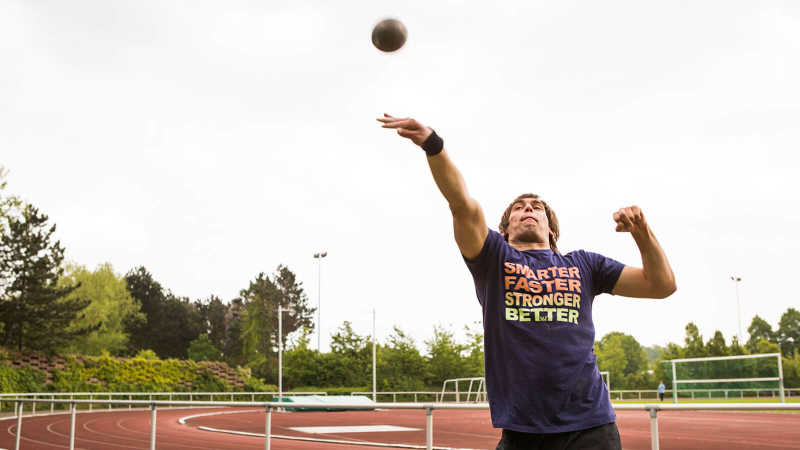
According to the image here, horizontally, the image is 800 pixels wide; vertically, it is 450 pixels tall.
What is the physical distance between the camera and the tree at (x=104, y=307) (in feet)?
192

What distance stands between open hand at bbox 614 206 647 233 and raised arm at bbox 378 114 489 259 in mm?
597

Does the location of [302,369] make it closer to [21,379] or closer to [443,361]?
[443,361]

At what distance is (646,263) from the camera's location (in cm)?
281

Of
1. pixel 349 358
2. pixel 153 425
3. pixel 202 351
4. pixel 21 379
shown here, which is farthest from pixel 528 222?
pixel 202 351

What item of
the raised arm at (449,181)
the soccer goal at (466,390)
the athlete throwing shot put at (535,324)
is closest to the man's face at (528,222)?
the athlete throwing shot put at (535,324)

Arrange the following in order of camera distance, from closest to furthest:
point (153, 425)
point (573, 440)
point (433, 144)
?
point (433, 144), point (573, 440), point (153, 425)

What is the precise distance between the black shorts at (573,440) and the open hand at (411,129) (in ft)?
3.84

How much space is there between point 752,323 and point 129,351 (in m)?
92.0

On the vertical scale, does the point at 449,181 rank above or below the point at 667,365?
above

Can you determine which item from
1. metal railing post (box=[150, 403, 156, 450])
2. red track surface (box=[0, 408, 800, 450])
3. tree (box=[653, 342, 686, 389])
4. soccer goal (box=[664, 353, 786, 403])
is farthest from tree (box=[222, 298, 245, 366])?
metal railing post (box=[150, 403, 156, 450])

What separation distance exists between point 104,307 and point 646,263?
63629mm

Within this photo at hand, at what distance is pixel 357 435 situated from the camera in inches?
569

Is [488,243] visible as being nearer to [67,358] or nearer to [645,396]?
[67,358]

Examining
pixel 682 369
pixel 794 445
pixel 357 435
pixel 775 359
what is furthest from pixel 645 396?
pixel 794 445
